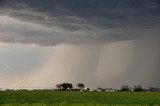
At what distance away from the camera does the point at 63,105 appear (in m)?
36.2
